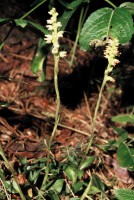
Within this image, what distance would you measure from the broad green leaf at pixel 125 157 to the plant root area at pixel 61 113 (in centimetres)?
19

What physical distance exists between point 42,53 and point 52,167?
78 cm

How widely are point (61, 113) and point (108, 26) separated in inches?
45.7

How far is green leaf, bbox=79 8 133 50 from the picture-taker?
167 centimetres

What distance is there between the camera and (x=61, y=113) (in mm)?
2707

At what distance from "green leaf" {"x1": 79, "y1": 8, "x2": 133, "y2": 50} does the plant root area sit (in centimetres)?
57

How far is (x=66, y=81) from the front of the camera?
301cm

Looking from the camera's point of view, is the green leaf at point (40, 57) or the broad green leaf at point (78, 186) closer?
the broad green leaf at point (78, 186)

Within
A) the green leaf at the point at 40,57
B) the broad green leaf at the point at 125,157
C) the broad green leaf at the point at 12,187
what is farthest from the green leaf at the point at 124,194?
the green leaf at the point at 40,57

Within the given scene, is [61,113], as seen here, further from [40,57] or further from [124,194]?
[124,194]

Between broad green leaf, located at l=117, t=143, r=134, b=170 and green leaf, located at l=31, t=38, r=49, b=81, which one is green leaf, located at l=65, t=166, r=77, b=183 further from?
green leaf, located at l=31, t=38, r=49, b=81

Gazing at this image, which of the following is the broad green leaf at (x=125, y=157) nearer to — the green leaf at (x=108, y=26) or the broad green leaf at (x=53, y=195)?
the broad green leaf at (x=53, y=195)

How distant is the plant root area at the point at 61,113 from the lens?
2127mm

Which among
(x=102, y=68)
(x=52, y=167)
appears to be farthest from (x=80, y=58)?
(x=52, y=167)

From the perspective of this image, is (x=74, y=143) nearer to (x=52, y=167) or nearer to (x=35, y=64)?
(x=52, y=167)
